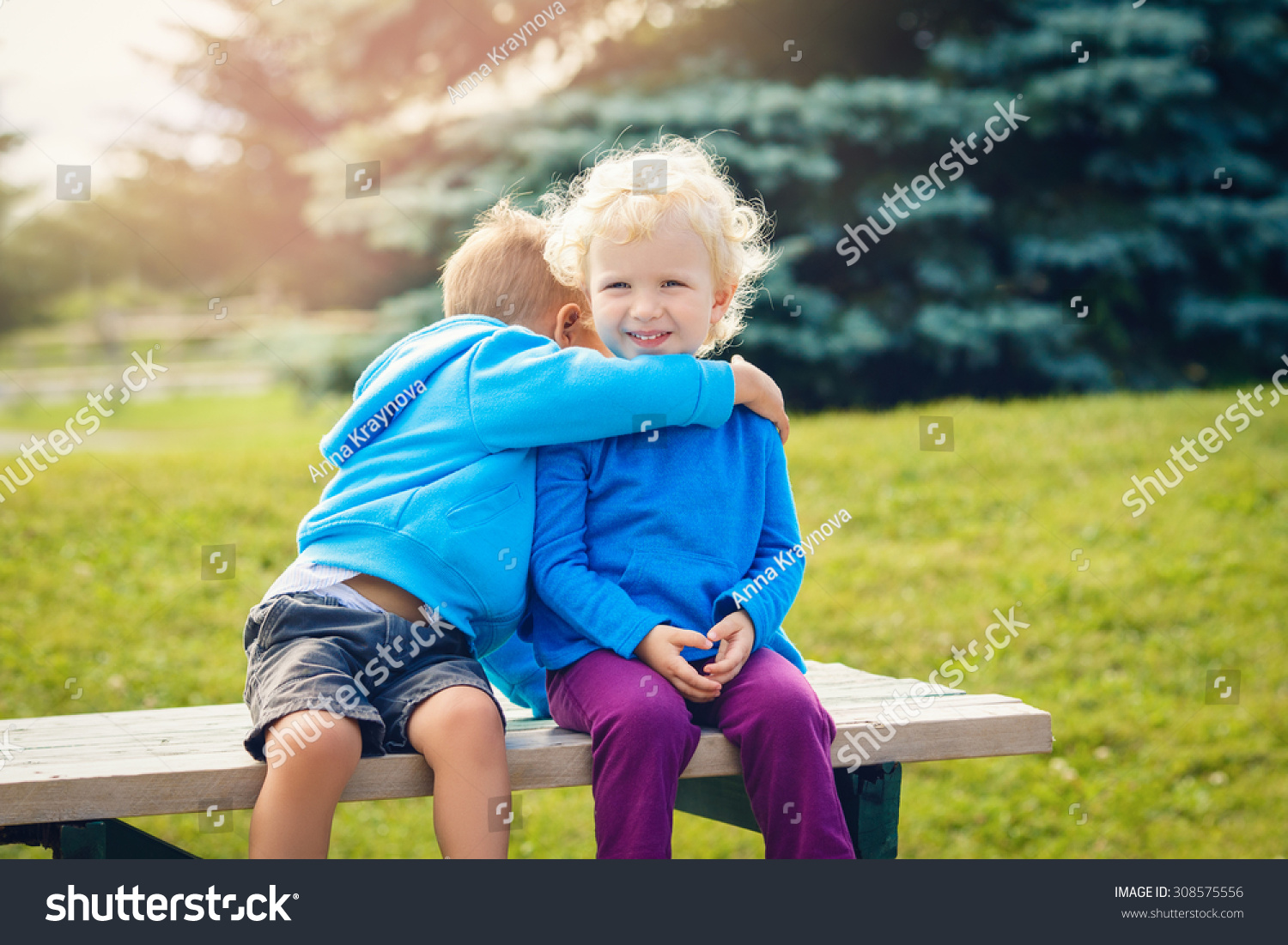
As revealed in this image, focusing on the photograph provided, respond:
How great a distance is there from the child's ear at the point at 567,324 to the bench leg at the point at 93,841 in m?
1.19

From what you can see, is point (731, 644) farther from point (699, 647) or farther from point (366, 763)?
point (366, 763)

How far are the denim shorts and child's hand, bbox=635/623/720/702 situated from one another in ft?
0.92

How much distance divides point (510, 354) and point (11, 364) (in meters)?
21.2

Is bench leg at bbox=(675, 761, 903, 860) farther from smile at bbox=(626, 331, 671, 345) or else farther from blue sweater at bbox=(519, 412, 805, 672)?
smile at bbox=(626, 331, 671, 345)

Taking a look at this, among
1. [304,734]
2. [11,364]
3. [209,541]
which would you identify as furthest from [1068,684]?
[11,364]

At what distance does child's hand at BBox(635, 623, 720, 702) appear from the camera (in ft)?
6.37

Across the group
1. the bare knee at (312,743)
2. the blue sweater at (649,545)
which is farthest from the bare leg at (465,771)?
the blue sweater at (649,545)

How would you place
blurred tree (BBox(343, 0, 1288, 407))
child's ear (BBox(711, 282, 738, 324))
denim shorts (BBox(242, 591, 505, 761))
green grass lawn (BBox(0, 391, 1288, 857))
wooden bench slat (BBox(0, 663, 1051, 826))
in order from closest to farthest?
1. wooden bench slat (BBox(0, 663, 1051, 826))
2. denim shorts (BBox(242, 591, 505, 761))
3. child's ear (BBox(711, 282, 738, 324))
4. green grass lawn (BBox(0, 391, 1288, 857))
5. blurred tree (BBox(343, 0, 1288, 407))

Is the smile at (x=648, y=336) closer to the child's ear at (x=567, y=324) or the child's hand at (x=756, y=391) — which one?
the child's hand at (x=756, y=391)

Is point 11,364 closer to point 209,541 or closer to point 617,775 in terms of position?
point 209,541

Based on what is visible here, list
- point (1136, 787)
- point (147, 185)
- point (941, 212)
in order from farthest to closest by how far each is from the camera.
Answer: point (147, 185)
point (941, 212)
point (1136, 787)

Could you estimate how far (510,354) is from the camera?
2.10 m

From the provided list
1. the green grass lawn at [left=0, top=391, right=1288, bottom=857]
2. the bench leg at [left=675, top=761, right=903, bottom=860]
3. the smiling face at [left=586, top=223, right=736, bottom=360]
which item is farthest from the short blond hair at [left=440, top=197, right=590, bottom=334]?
the green grass lawn at [left=0, top=391, right=1288, bottom=857]

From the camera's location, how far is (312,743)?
5.65 ft
